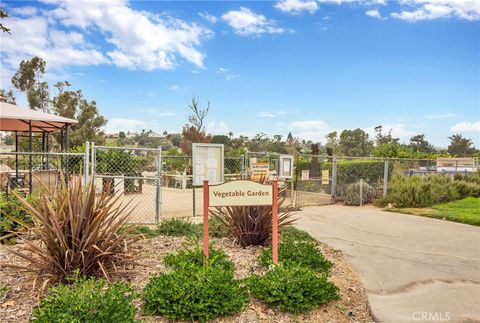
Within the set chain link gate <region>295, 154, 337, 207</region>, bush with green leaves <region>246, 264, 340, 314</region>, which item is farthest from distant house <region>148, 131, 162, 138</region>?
bush with green leaves <region>246, 264, 340, 314</region>

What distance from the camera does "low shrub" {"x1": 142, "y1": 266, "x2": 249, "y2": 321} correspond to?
326 centimetres

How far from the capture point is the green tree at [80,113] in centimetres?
3003

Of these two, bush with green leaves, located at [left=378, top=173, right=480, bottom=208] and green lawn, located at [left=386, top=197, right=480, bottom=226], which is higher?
bush with green leaves, located at [left=378, top=173, right=480, bottom=208]

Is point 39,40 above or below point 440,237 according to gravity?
above

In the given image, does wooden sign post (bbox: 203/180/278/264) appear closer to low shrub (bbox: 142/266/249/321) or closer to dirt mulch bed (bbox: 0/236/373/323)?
dirt mulch bed (bbox: 0/236/373/323)

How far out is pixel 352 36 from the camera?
12.6m

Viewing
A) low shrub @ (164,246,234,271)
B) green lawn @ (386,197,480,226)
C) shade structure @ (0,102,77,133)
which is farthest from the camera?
green lawn @ (386,197,480,226)

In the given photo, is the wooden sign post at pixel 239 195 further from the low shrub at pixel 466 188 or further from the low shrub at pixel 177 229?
the low shrub at pixel 466 188

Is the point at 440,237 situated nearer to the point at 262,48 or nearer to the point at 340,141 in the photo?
the point at 262,48

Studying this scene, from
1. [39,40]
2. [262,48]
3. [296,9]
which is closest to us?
[39,40]

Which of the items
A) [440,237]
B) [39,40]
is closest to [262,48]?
[39,40]

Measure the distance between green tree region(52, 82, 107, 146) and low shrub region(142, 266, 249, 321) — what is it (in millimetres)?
28696

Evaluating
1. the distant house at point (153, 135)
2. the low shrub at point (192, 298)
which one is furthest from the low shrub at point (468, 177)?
the distant house at point (153, 135)

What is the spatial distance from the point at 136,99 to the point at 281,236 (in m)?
16.7
